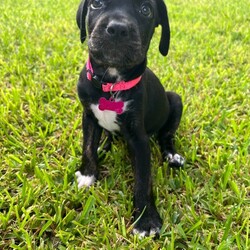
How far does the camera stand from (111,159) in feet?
10.2

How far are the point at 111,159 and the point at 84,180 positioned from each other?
0.39 m

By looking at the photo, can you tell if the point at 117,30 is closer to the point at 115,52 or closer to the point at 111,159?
the point at 115,52

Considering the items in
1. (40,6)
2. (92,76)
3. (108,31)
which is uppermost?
(108,31)

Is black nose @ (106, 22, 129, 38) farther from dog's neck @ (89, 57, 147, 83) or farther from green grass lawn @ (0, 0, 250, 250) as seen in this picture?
green grass lawn @ (0, 0, 250, 250)

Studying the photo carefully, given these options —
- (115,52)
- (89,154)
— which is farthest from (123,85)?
(89,154)

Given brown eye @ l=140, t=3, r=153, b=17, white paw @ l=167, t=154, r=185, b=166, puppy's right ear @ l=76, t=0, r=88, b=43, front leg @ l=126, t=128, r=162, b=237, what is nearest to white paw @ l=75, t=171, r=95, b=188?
front leg @ l=126, t=128, r=162, b=237

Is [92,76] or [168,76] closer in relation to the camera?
[92,76]

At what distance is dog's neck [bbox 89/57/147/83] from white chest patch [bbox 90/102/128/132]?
0.64ft

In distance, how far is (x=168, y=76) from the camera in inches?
179

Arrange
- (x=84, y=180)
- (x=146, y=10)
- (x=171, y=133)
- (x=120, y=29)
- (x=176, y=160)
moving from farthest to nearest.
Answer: (x=171, y=133)
(x=176, y=160)
(x=84, y=180)
(x=146, y=10)
(x=120, y=29)

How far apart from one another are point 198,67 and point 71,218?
3.16 metres

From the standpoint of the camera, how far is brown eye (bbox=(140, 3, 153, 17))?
247 centimetres

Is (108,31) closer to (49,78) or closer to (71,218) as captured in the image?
(71,218)

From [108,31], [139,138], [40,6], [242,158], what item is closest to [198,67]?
[242,158]
